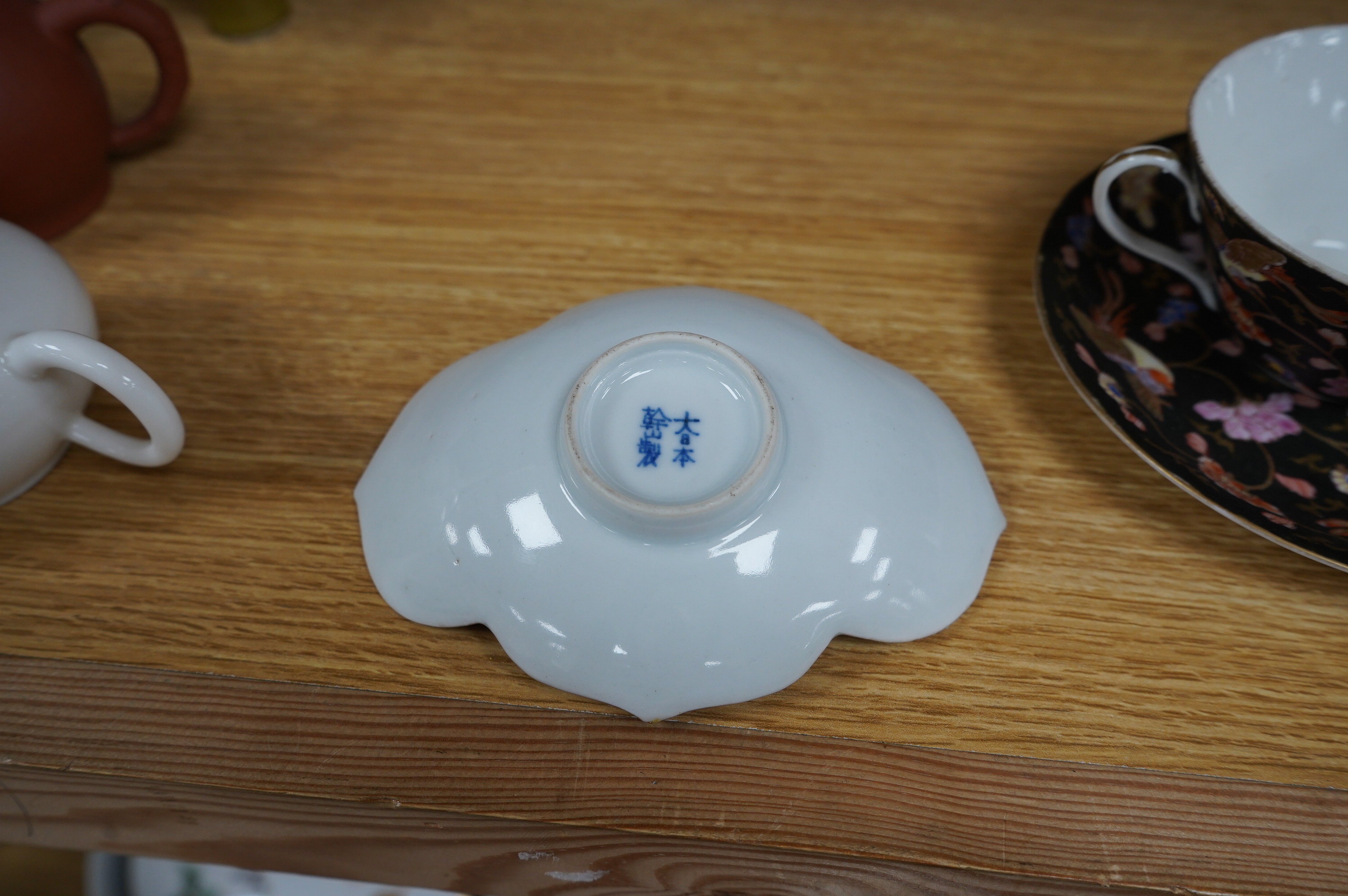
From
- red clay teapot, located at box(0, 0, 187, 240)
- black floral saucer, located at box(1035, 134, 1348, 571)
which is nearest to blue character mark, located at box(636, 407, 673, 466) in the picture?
black floral saucer, located at box(1035, 134, 1348, 571)

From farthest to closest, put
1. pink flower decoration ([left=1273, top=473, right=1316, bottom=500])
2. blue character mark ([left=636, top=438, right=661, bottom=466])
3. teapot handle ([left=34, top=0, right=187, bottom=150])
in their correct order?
teapot handle ([left=34, top=0, right=187, bottom=150]), pink flower decoration ([left=1273, top=473, right=1316, bottom=500]), blue character mark ([left=636, top=438, right=661, bottom=466])

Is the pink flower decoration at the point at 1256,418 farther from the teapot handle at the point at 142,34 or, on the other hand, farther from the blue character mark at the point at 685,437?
the teapot handle at the point at 142,34

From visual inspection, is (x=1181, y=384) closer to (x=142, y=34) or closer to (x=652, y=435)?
(x=652, y=435)

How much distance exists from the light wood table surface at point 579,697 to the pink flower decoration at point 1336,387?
0.11 m

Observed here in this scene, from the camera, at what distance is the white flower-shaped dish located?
43 cm

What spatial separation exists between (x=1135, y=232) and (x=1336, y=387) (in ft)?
0.59

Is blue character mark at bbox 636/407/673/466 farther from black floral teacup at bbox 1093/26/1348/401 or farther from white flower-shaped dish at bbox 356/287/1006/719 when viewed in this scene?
black floral teacup at bbox 1093/26/1348/401

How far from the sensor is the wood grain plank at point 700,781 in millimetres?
450

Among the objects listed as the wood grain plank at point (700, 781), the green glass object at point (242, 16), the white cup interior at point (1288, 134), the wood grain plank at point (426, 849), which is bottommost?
the wood grain plank at point (426, 849)

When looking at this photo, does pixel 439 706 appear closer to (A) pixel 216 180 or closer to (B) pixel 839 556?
(B) pixel 839 556

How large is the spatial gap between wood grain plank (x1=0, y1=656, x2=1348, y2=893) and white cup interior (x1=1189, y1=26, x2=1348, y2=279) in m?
0.40

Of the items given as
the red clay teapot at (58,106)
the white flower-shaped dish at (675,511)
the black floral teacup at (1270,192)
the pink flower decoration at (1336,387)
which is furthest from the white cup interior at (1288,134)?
the red clay teapot at (58,106)

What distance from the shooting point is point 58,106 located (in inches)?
25.7

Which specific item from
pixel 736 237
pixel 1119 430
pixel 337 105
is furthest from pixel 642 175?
pixel 1119 430
